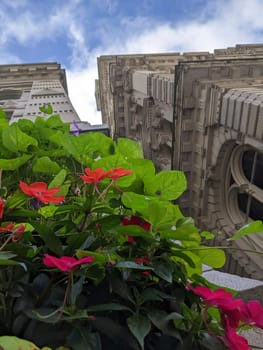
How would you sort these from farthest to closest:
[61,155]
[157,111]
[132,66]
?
[132,66] → [157,111] → [61,155]

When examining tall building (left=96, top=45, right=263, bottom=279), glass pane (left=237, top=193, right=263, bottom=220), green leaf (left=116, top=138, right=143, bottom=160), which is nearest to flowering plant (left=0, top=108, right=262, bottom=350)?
green leaf (left=116, top=138, right=143, bottom=160)

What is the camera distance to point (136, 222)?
4.05ft

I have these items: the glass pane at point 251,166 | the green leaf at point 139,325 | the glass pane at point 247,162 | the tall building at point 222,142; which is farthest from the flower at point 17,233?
the glass pane at point 247,162

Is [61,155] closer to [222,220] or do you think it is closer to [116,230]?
[116,230]

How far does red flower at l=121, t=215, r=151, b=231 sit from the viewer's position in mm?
1216

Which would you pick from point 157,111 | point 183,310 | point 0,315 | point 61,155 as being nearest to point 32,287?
point 0,315

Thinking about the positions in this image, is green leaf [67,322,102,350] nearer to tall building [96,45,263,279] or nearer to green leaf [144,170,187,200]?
green leaf [144,170,187,200]

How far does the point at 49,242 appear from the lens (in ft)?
3.49

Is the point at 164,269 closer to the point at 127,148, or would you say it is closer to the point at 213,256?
the point at 213,256

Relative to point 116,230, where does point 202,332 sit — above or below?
below

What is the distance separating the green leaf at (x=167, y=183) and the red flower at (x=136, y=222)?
0.60ft

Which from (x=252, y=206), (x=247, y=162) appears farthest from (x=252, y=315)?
(x=247, y=162)

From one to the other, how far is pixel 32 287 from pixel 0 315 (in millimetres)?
147

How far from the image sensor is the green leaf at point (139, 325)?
36.3 inches
